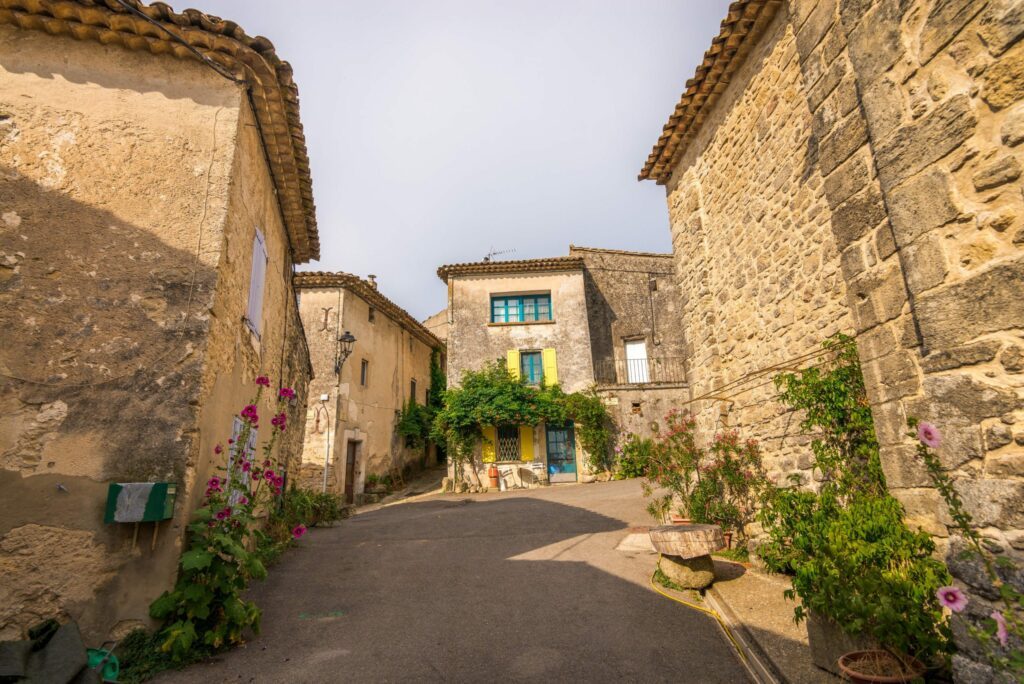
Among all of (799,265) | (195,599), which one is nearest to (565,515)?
(799,265)

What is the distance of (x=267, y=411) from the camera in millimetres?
7461

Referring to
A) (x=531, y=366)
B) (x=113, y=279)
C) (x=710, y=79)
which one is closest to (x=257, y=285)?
(x=113, y=279)

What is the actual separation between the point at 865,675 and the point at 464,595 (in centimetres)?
387

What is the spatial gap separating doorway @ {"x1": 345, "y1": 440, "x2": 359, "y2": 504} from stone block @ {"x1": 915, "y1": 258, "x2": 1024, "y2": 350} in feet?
53.0

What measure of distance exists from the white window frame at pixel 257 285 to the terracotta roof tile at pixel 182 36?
134cm

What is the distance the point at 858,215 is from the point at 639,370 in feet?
58.6

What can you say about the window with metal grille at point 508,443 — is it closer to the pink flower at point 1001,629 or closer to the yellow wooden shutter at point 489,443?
the yellow wooden shutter at point 489,443

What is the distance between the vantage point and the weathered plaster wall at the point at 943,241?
221 cm

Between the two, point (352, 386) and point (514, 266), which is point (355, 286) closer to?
point (352, 386)

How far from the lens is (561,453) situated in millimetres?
17859

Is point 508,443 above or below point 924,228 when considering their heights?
below

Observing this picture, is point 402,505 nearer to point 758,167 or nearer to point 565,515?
point 565,515

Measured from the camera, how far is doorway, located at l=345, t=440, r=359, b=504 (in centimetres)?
1650

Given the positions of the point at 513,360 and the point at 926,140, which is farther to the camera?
the point at 513,360
